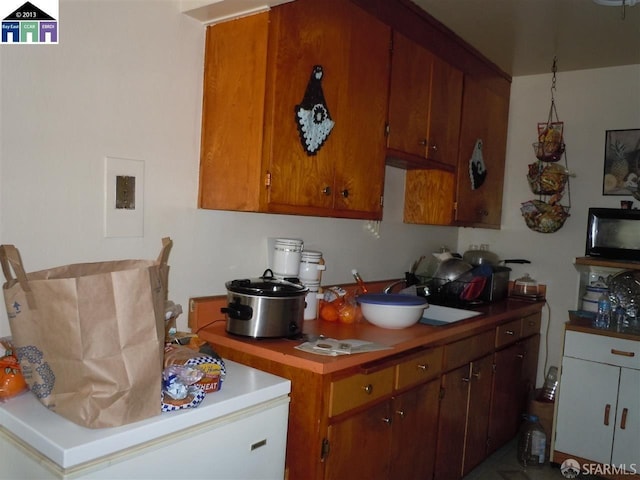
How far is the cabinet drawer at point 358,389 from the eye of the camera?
1.58m

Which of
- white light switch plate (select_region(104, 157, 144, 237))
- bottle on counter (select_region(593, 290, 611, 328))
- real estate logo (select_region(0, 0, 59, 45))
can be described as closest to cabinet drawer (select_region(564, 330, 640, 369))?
bottle on counter (select_region(593, 290, 611, 328))

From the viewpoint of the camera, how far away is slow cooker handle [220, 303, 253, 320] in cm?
173

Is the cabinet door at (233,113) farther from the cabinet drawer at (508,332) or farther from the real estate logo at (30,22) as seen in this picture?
the cabinet drawer at (508,332)

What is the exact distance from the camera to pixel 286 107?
1.70 meters

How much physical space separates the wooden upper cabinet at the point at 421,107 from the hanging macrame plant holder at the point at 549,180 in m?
0.71

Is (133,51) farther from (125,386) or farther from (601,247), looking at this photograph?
(601,247)

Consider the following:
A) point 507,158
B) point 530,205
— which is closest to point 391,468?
point 530,205

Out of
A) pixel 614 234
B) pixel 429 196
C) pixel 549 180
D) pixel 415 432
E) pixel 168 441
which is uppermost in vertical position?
pixel 549 180

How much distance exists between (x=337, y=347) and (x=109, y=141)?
3.36 ft

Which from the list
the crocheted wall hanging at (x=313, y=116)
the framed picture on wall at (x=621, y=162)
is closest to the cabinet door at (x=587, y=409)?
the framed picture on wall at (x=621, y=162)

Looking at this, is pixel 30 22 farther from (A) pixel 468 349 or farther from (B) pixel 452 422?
(B) pixel 452 422

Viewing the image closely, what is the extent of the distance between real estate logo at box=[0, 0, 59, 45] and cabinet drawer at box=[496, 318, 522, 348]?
2.44 m

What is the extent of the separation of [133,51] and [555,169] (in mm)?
2606

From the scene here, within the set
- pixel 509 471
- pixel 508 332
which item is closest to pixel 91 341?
pixel 508 332
